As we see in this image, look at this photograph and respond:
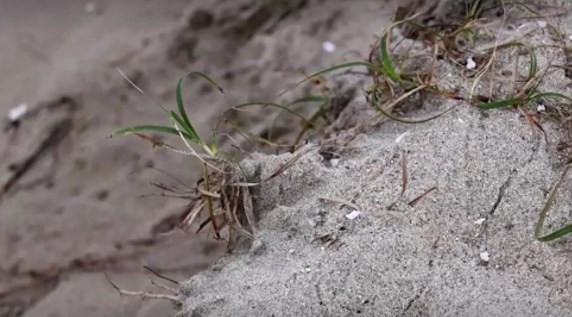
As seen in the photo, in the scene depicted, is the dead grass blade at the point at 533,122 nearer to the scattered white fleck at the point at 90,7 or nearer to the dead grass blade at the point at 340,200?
the dead grass blade at the point at 340,200

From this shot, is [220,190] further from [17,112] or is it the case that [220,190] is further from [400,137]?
[17,112]

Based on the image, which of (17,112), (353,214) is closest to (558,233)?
(353,214)

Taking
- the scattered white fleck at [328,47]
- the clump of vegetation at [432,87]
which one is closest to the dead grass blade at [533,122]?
the clump of vegetation at [432,87]

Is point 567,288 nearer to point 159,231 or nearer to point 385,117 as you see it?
point 385,117

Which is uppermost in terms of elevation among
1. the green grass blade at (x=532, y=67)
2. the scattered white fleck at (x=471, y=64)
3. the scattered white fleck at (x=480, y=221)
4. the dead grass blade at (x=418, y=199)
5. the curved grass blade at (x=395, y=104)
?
the green grass blade at (x=532, y=67)

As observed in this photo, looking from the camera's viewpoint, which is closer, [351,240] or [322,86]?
[351,240]

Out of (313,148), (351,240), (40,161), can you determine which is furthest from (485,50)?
(40,161)
